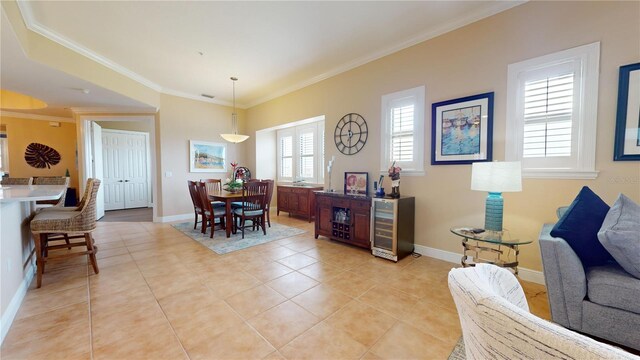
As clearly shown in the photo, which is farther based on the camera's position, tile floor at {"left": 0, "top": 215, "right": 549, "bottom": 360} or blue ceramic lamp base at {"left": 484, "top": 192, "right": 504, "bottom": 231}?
blue ceramic lamp base at {"left": 484, "top": 192, "right": 504, "bottom": 231}

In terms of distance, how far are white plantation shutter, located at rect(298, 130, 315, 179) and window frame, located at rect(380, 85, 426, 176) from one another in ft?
8.51

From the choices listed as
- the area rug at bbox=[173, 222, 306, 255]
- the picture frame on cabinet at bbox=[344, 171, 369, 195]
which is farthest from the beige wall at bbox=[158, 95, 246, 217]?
the picture frame on cabinet at bbox=[344, 171, 369, 195]

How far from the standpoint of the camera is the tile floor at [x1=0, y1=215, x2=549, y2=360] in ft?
5.63

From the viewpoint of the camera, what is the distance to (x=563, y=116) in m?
2.46

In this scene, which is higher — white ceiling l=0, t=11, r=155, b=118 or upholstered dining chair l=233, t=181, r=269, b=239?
white ceiling l=0, t=11, r=155, b=118

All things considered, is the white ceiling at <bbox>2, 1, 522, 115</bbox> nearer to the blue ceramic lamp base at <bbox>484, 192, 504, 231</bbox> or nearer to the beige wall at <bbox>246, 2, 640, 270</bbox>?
the beige wall at <bbox>246, 2, 640, 270</bbox>

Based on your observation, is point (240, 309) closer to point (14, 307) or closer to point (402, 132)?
point (14, 307)

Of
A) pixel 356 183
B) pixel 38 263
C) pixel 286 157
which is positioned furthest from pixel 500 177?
pixel 286 157

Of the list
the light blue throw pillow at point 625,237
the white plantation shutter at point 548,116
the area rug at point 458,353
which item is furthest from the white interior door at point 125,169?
the light blue throw pillow at point 625,237

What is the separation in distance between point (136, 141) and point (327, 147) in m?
5.98

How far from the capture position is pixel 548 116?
8.33ft

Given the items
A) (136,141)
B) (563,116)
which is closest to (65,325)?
(563,116)

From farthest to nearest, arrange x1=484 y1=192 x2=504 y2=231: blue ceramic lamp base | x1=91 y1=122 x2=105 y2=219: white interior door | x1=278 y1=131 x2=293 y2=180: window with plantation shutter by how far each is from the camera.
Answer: x1=278 y1=131 x2=293 y2=180: window with plantation shutter < x1=91 y1=122 x2=105 y2=219: white interior door < x1=484 y1=192 x2=504 y2=231: blue ceramic lamp base

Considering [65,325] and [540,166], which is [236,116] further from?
[540,166]
